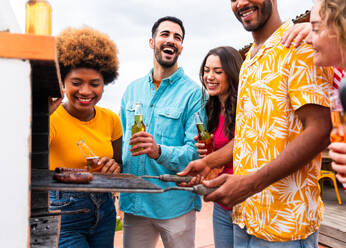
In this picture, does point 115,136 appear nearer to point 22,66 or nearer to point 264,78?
point 264,78

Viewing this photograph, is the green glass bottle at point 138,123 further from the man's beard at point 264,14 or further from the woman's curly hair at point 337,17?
the woman's curly hair at point 337,17

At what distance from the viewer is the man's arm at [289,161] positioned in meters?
1.43

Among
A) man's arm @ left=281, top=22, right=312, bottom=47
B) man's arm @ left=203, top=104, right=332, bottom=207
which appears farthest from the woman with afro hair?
man's arm @ left=281, top=22, right=312, bottom=47

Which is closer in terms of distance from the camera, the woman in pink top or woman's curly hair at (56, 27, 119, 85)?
woman's curly hair at (56, 27, 119, 85)

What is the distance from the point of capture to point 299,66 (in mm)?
1485

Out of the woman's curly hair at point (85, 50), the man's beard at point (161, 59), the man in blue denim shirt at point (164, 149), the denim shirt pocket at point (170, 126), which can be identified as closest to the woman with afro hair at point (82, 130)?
the woman's curly hair at point (85, 50)

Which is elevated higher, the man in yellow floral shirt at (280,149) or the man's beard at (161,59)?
the man's beard at (161,59)

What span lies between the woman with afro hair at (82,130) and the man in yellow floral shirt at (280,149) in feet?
3.48

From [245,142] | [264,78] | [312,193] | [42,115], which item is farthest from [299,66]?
[42,115]

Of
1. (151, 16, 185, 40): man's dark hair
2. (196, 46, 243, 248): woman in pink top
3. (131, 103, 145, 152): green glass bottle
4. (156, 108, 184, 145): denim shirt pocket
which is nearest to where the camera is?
(131, 103, 145, 152): green glass bottle

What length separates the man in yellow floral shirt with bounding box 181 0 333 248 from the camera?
1446mm

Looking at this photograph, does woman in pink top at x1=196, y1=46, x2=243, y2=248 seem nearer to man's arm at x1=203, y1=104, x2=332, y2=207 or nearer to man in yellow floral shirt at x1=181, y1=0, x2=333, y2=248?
man in yellow floral shirt at x1=181, y1=0, x2=333, y2=248

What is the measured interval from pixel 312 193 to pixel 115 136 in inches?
64.0

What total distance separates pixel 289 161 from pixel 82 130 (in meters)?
1.55
